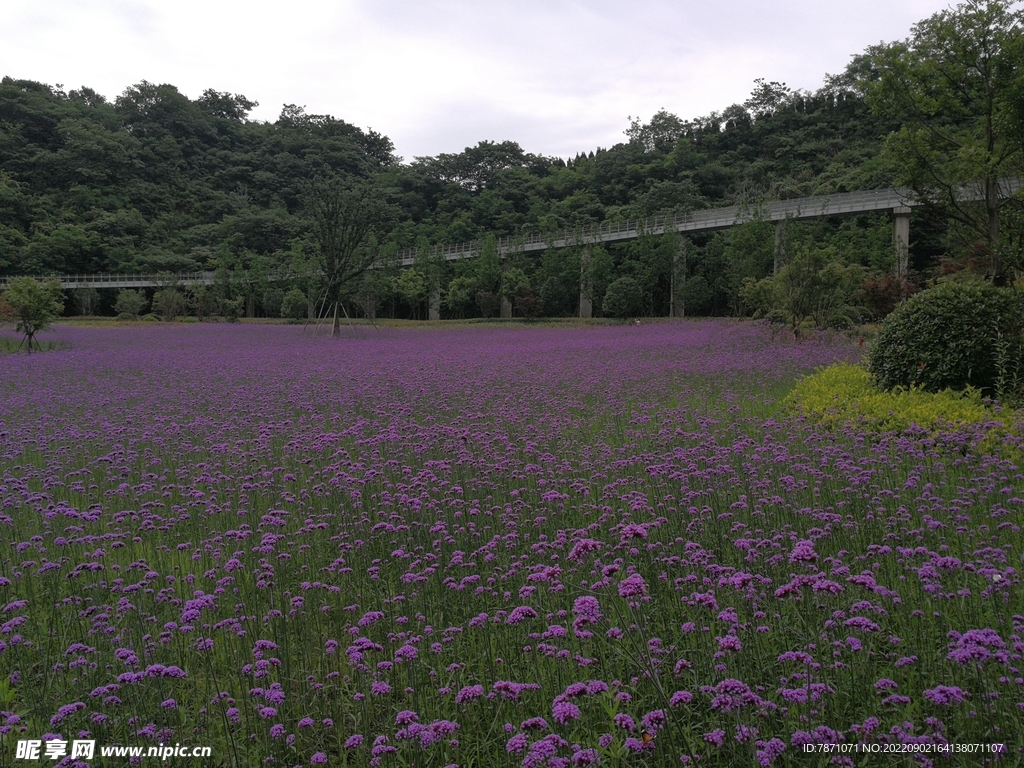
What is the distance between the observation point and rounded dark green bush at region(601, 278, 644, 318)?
4891 cm

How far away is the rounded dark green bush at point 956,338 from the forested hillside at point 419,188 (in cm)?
3471

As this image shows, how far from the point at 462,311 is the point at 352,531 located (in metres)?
57.5

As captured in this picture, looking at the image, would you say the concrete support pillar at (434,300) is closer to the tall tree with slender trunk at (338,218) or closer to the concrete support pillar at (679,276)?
the concrete support pillar at (679,276)

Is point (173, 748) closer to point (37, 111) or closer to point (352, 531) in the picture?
point (352, 531)

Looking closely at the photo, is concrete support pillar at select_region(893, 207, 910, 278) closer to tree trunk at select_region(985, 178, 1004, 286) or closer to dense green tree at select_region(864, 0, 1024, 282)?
dense green tree at select_region(864, 0, 1024, 282)

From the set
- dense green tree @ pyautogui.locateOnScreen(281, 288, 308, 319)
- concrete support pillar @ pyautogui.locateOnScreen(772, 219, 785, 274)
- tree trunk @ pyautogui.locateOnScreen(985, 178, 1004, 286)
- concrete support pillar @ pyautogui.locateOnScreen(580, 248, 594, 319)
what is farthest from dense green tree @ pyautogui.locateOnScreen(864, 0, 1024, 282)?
dense green tree @ pyautogui.locateOnScreen(281, 288, 308, 319)

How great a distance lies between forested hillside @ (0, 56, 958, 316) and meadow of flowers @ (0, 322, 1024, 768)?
130 ft

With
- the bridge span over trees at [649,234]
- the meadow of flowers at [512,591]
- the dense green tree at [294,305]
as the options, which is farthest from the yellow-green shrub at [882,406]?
the dense green tree at [294,305]

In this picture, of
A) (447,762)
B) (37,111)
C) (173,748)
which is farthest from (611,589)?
(37,111)

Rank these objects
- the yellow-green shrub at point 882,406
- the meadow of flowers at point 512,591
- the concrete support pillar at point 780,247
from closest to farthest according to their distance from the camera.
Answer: the meadow of flowers at point 512,591
the yellow-green shrub at point 882,406
the concrete support pillar at point 780,247

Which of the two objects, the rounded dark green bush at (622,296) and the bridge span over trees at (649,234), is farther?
the rounded dark green bush at (622,296)

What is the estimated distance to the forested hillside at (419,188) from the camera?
54875 mm

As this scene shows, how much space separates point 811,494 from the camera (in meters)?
5.18

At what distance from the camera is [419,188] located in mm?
79812
